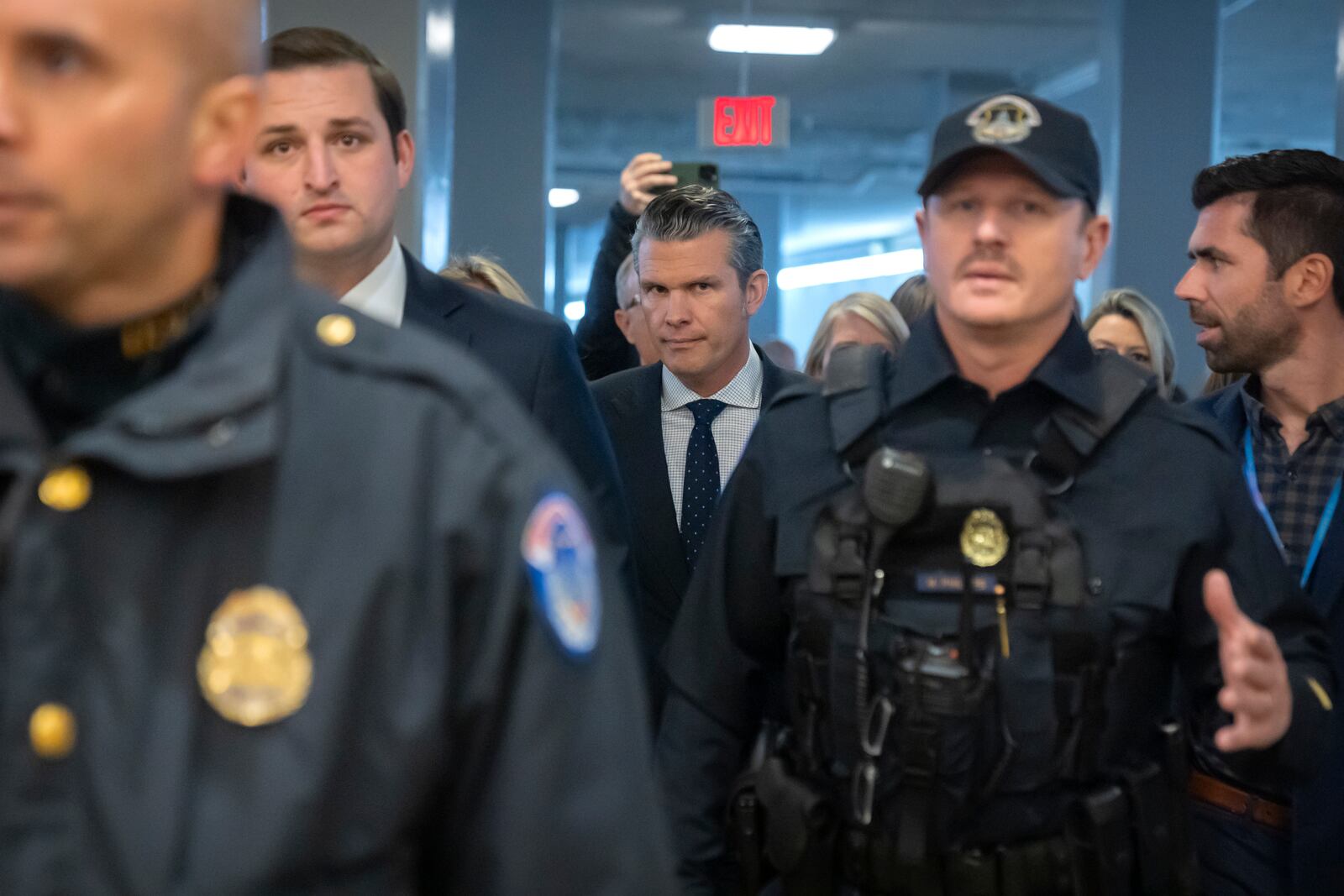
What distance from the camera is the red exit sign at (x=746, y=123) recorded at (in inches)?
243

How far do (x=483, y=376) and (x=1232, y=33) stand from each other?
10.7 meters

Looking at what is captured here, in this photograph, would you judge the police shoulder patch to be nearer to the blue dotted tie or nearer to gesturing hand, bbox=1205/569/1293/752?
gesturing hand, bbox=1205/569/1293/752

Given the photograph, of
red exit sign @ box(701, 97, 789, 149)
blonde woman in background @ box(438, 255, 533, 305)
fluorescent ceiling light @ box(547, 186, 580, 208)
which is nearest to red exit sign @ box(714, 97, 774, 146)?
red exit sign @ box(701, 97, 789, 149)

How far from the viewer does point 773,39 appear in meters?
10.9

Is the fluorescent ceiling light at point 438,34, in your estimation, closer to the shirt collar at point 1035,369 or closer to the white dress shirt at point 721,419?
the white dress shirt at point 721,419

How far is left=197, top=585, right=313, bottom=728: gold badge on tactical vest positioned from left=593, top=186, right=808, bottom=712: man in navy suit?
1987 mm

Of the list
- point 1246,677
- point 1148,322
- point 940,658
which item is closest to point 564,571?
point 940,658

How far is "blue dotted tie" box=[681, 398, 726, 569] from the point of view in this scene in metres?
3.10

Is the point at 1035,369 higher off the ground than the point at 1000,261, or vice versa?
the point at 1000,261

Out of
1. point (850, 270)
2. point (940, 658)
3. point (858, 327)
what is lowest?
point (940, 658)

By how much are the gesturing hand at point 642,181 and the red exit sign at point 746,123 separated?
2237 mm

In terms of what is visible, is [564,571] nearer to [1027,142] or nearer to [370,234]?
[1027,142]

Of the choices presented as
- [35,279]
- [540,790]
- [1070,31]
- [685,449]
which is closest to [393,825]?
[540,790]

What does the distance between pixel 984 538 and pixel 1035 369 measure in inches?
10.9
